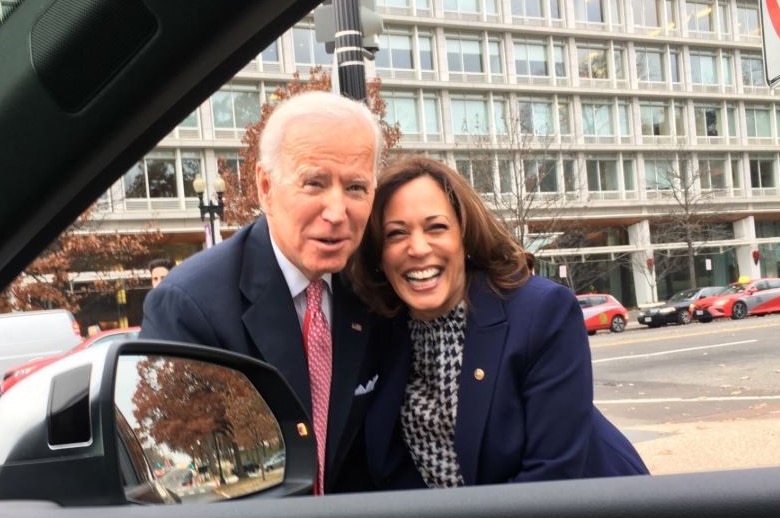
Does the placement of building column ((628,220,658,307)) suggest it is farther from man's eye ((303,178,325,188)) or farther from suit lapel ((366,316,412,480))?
man's eye ((303,178,325,188))

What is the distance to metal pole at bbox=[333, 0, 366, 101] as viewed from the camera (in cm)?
491

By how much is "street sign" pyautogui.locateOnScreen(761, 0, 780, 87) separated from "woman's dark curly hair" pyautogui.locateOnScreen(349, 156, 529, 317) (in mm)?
2385

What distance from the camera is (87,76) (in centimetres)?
148

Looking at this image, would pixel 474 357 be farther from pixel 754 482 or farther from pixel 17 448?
pixel 17 448

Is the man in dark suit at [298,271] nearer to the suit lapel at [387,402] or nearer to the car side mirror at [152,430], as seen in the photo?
the suit lapel at [387,402]

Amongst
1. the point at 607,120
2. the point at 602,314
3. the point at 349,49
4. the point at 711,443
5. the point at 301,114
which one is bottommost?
the point at 602,314

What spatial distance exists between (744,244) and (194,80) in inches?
2055

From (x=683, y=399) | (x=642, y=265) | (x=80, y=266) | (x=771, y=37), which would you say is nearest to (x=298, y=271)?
(x=771, y=37)

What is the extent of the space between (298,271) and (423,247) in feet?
1.19

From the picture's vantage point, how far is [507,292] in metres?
2.15

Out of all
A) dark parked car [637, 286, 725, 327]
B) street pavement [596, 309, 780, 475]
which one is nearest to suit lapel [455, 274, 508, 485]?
street pavement [596, 309, 780, 475]

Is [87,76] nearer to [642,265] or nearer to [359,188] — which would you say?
[359,188]

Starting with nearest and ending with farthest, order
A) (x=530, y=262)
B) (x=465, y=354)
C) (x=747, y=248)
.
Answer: (x=465, y=354) < (x=530, y=262) < (x=747, y=248)

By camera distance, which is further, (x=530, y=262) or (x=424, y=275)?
(x=530, y=262)
